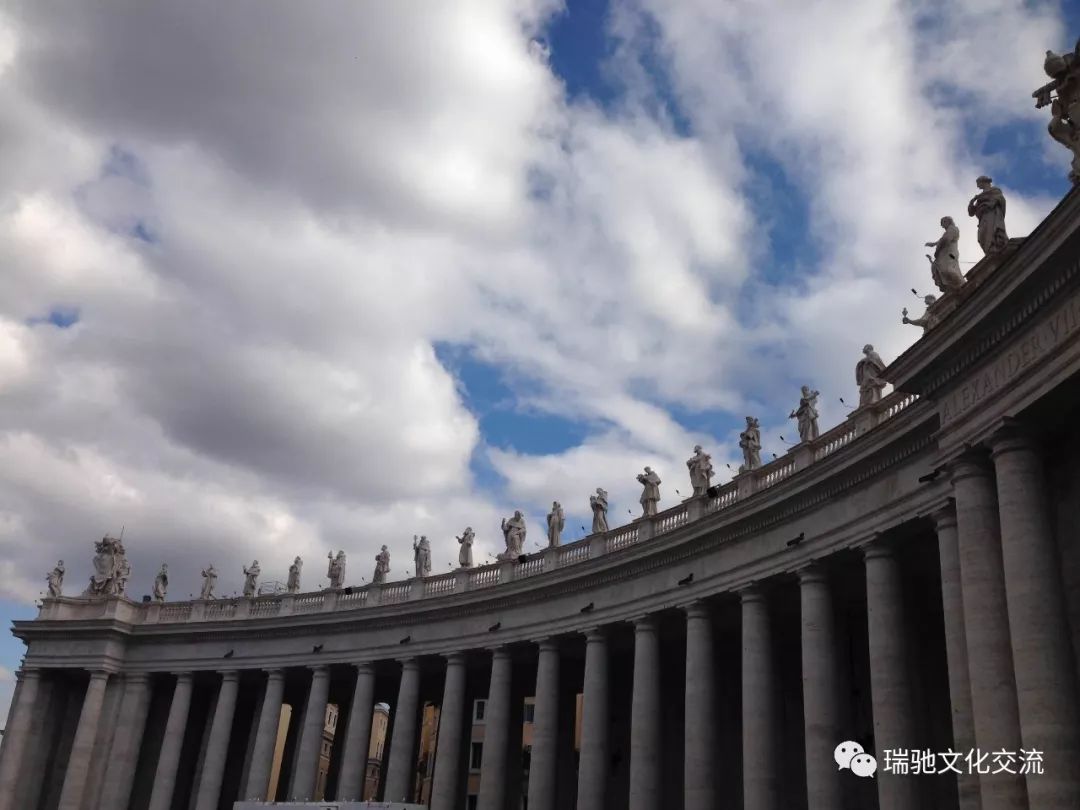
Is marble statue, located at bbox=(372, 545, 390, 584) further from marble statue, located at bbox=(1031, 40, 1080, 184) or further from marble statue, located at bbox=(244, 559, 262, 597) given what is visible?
marble statue, located at bbox=(1031, 40, 1080, 184)

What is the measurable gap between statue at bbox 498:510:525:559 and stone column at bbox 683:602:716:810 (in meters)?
19.4

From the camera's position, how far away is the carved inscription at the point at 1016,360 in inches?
1005

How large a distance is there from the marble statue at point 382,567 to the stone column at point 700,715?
32.3 meters

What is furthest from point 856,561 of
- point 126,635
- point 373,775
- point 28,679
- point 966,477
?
point 373,775

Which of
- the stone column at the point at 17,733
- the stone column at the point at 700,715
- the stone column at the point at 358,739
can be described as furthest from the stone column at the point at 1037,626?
the stone column at the point at 17,733

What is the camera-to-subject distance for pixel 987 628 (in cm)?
2719

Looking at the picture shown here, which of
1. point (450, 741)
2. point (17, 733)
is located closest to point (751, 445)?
point (450, 741)

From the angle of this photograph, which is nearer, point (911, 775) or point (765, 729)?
point (911, 775)

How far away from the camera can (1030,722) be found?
24641mm

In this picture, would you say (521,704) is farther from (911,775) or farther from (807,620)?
(911,775)

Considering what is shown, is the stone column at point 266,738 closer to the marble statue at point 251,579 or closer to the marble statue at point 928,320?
the marble statue at point 251,579

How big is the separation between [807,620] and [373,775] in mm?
129986

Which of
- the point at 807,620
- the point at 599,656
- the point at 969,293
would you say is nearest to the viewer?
the point at 969,293

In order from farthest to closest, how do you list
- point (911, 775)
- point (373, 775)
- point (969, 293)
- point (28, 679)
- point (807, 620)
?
point (373, 775) < point (28, 679) < point (807, 620) < point (911, 775) < point (969, 293)
